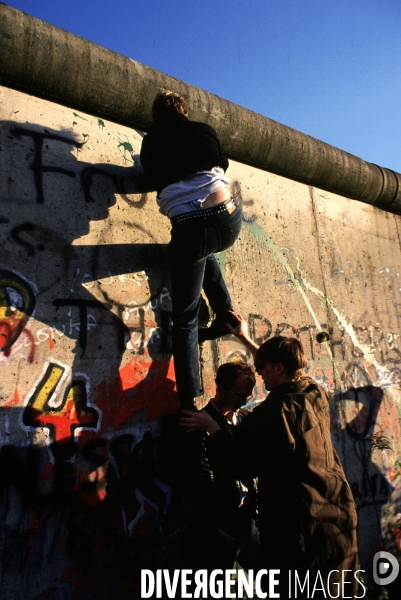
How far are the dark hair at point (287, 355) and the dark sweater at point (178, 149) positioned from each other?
3.60ft

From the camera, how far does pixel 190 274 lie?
288 cm

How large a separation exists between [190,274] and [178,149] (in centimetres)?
73

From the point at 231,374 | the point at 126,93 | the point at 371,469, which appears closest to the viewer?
the point at 231,374

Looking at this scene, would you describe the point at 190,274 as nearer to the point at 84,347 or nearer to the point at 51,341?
the point at 84,347

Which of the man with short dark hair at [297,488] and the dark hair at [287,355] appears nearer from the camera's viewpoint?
the man with short dark hair at [297,488]

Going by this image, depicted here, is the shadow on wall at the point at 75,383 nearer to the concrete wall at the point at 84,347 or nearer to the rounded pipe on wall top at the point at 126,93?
the concrete wall at the point at 84,347

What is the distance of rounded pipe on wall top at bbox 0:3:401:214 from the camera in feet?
9.41

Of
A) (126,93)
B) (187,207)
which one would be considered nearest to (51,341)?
(187,207)

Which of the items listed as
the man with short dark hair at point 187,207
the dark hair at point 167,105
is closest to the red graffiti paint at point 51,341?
the man with short dark hair at point 187,207

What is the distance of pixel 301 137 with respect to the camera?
453 centimetres

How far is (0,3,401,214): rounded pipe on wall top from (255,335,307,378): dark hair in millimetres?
1813

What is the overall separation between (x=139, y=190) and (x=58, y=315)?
3.43 feet

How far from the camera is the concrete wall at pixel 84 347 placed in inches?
100

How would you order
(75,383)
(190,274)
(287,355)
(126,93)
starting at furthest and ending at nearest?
(126,93)
(190,274)
(75,383)
(287,355)
